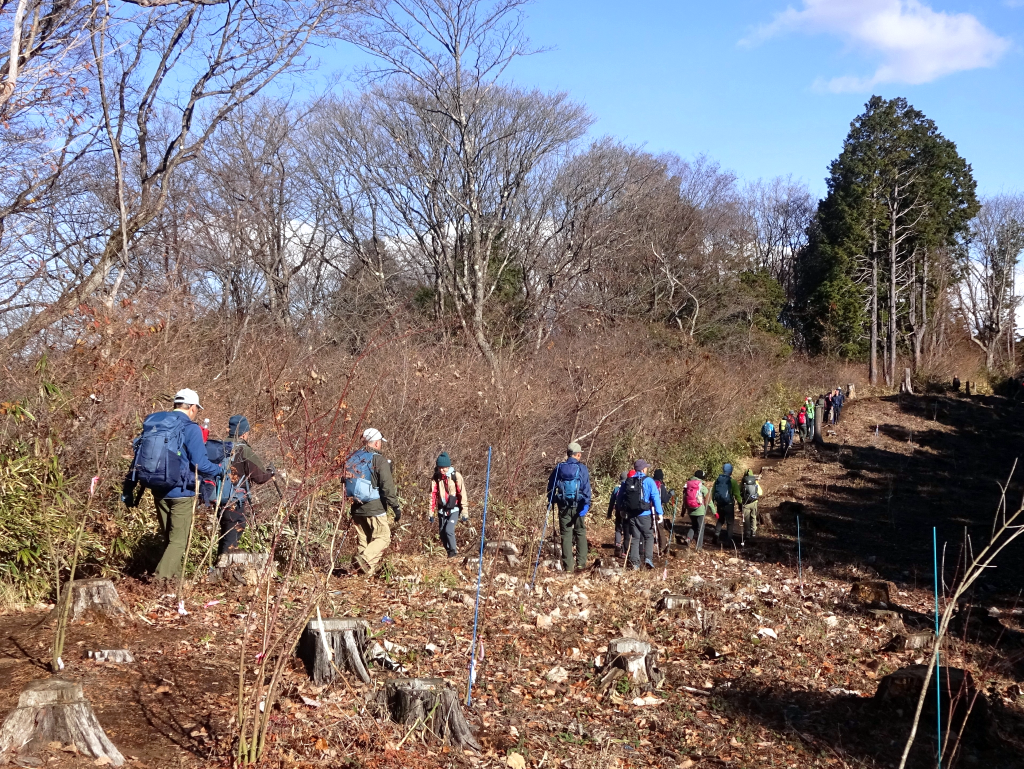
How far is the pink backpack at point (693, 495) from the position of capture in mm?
13711

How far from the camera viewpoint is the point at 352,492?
329 inches

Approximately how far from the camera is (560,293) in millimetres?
24078

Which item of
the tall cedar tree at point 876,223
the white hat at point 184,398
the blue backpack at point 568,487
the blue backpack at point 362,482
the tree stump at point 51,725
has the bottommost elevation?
the tree stump at point 51,725

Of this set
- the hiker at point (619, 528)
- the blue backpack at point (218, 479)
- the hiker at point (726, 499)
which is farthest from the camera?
the hiker at point (726, 499)

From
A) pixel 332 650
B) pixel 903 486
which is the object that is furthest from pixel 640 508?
pixel 903 486

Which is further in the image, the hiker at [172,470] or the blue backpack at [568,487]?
the blue backpack at [568,487]

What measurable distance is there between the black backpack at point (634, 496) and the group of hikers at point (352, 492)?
1 cm

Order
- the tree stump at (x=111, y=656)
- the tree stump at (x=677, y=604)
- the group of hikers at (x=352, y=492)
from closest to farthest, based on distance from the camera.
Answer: the tree stump at (x=111, y=656), the group of hikers at (x=352, y=492), the tree stump at (x=677, y=604)

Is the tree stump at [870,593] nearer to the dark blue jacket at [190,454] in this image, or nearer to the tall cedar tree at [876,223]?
the dark blue jacket at [190,454]

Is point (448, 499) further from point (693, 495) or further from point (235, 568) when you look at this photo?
point (693, 495)

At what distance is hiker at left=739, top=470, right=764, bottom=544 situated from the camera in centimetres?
1478

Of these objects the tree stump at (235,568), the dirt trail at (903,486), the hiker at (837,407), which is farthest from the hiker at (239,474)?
the hiker at (837,407)

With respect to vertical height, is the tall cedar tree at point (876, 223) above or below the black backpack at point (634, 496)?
above

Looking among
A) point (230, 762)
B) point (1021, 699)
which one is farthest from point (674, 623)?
point (230, 762)
